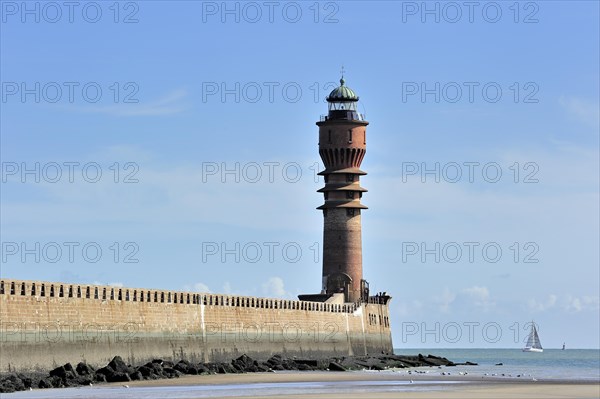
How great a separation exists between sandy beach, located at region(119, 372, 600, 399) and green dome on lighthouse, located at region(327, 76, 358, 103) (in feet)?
121

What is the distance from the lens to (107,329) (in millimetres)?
56844

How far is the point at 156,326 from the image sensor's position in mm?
62531

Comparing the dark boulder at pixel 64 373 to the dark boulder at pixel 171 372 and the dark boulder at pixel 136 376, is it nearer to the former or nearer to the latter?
the dark boulder at pixel 136 376

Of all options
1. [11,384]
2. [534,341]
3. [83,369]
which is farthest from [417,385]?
[534,341]

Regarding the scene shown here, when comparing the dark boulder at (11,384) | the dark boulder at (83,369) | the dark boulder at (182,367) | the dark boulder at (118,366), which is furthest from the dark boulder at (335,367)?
the dark boulder at (11,384)

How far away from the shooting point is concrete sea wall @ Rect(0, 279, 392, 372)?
49.6m

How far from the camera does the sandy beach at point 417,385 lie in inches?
1779

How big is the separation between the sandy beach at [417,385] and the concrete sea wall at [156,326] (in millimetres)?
3309

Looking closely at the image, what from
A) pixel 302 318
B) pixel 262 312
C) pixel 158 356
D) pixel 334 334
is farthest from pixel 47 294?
pixel 334 334

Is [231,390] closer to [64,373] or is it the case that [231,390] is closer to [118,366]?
[64,373]

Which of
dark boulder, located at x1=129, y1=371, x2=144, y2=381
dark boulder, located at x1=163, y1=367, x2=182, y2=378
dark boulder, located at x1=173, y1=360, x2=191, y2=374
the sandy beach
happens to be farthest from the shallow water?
dark boulder, located at x1=173, y1=360, x2=191, y2=374

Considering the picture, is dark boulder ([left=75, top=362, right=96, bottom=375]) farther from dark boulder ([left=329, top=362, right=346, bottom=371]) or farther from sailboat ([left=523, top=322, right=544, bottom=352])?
sailboat ([left=523, top=322, right=544, bottom=352])

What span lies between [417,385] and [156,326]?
48.1 ft

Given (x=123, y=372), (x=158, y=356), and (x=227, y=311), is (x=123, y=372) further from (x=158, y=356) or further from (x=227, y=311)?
(x=227, y=311)
